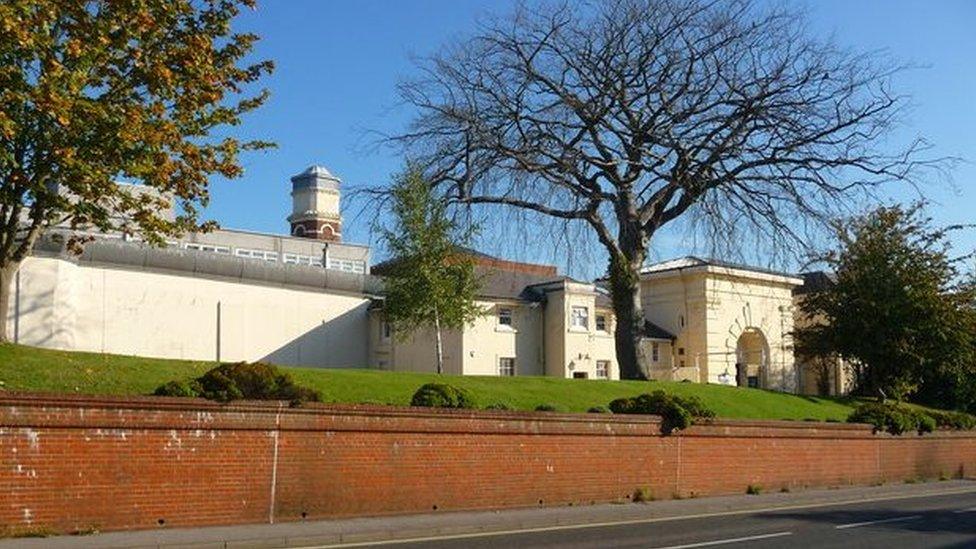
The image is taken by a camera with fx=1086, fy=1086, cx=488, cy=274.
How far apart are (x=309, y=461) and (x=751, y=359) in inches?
1982

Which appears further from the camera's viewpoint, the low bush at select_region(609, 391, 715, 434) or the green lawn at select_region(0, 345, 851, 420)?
the low bush at select_region(609, 391, 715, 434)

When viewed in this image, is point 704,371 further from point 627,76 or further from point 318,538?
point 318,538

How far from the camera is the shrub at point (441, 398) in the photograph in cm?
2223

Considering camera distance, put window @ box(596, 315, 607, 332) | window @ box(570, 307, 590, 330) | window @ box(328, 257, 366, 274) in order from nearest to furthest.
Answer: window @ box(570, 307, 590, 330), window @ box(596, 315, 607, 332), window @ box(328, 257, 366, 274)

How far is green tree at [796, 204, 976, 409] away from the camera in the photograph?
153 feet

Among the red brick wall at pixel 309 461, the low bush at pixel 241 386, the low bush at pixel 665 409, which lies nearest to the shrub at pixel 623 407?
the low bush at pixel 665 409

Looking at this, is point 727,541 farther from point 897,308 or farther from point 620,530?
point 897,308

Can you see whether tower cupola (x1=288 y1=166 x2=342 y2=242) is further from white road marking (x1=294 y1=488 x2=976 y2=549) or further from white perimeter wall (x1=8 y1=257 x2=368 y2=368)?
white road marking (x1=294 y1=488 x2=976 y2=549)

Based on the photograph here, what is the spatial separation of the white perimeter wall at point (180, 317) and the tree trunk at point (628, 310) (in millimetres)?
19647

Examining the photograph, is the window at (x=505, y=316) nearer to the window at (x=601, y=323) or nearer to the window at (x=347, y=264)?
the window at (x=601, y=323)

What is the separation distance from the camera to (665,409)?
25297mm

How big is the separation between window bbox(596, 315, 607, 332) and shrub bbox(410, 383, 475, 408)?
3685 cm

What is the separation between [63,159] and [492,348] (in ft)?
121

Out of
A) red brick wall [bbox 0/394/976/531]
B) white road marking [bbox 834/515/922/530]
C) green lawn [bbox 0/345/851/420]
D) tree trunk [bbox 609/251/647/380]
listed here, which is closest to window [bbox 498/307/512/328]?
green lawn [bbox 0/345/851/420]
